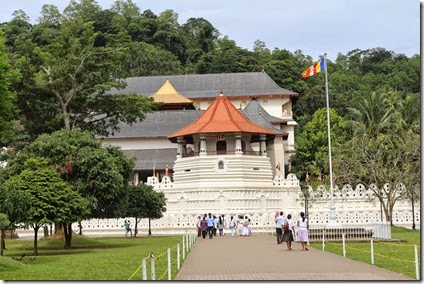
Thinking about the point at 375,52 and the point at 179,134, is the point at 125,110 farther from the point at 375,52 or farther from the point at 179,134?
the point at 375,52

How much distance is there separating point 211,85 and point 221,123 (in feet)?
126

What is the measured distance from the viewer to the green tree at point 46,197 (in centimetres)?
2838

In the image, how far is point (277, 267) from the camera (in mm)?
20078

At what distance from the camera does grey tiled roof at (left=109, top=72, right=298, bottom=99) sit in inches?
3666

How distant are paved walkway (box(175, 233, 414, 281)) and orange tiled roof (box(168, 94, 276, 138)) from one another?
30.7m

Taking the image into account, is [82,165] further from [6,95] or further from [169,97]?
[169,97]

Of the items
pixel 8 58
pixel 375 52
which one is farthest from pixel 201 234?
pixel 375 52

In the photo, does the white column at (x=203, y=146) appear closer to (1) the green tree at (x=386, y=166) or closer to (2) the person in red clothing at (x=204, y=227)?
(1) the green tree at (x=386, y=166)

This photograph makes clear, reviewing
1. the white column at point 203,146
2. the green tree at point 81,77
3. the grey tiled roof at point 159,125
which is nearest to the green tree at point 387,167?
the white column at point 203,146

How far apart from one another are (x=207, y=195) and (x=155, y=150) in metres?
20.0

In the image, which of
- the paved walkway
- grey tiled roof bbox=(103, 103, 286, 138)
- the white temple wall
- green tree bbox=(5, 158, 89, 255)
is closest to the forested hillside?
the white temple wall

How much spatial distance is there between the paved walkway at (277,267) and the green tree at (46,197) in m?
5.35

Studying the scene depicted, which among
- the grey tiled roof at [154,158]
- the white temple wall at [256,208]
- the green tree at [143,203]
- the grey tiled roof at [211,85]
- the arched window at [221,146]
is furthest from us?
the grey tiled roof at [211,85]

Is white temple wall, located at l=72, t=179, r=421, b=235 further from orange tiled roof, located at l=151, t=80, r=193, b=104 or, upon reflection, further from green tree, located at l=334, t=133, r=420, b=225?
orange tiled roof, located at l=151, t=80, r=193, b=104
